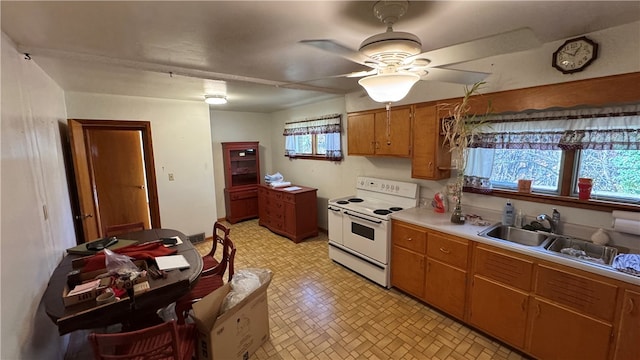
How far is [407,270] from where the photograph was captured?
9.17 feet

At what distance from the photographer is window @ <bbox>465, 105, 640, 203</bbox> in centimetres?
189

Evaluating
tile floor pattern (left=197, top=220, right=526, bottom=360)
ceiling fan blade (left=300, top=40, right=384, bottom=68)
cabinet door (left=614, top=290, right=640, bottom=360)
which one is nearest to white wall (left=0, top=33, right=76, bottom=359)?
tile floor pattern (left=197, top=220, right=526, bottom=360)

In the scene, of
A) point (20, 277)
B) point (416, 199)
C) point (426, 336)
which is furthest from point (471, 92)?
point (20, 277)

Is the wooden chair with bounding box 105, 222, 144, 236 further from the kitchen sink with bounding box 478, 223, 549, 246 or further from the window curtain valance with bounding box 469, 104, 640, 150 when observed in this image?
the window curtain valance with bounding box 469, 104, 640, 150

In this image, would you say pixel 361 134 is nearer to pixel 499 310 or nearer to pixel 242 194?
pixel 499 310

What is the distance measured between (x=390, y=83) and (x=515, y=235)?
76.4 inches

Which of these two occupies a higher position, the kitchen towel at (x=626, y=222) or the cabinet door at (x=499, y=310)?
the kitchen towel at (x=626, y=222)

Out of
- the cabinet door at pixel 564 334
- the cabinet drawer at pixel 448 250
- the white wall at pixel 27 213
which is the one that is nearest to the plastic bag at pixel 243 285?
the white wall at pixel 27 213

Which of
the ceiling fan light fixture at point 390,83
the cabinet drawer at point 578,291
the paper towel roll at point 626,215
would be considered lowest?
the cabinet drawer at point 578,291

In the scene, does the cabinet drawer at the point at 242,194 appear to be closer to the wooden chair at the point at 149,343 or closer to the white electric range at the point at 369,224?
the white electric range at the point at 369,224

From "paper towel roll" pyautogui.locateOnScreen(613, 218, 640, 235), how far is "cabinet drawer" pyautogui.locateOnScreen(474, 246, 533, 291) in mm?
616

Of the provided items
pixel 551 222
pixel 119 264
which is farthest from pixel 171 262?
pixel 551 222

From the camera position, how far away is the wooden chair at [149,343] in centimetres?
127

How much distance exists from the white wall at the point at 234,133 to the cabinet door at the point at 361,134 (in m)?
2.90
